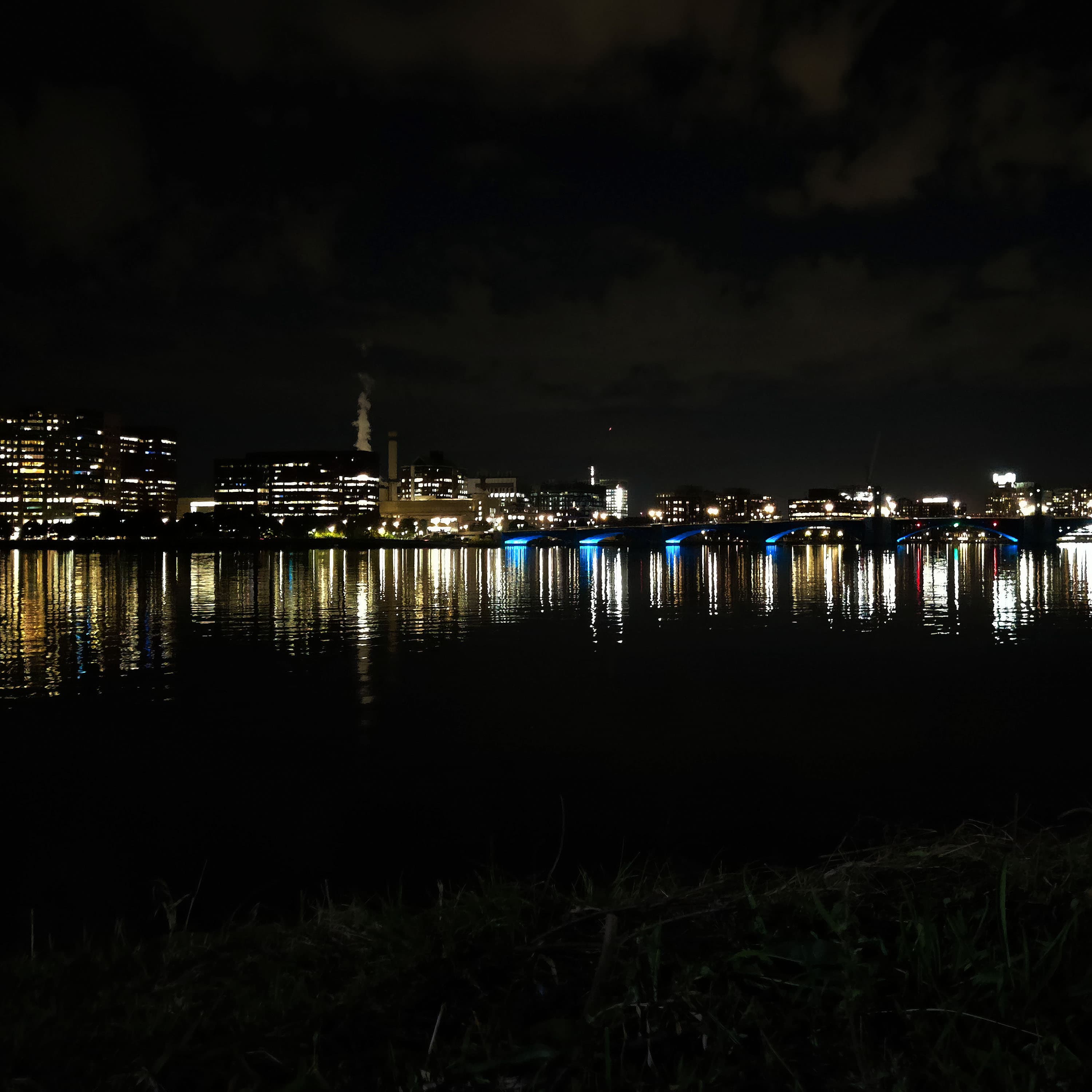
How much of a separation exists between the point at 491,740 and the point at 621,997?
12.6m

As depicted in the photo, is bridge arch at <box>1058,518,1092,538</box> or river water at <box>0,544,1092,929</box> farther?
bridge arch at <box>1058,518,1092,538</box>

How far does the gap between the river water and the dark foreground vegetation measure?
11.8 feet

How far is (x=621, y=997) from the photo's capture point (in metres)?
4.60

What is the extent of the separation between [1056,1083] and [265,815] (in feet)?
35.4

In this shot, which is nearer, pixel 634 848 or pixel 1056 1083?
pixel 1056 1083

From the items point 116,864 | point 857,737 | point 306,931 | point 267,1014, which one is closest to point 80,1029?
point 267,1014

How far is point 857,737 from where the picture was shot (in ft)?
55.9

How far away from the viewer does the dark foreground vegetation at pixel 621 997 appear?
Result: 4.04 metres

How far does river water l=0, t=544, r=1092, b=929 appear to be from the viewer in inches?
439

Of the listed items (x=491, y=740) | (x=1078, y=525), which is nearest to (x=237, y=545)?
(x=1078, y=525)

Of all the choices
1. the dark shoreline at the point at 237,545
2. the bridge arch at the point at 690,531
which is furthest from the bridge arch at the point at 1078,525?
the dark shoreline at the point at 237,545

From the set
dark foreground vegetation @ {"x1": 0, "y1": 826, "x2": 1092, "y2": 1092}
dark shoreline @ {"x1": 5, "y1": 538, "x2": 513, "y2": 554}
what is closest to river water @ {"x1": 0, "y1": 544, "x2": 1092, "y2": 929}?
dark foreground vegetation @ {"x1": 0, "y1": 826, "x2": 1092, "y2": 1092}

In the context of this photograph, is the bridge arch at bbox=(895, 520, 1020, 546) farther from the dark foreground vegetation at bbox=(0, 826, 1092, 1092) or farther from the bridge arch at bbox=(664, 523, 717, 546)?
the dark foreground vegetation at bbox=(0, 826, 1092, 1092)

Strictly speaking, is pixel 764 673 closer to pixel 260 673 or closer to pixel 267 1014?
pixel 260 673
